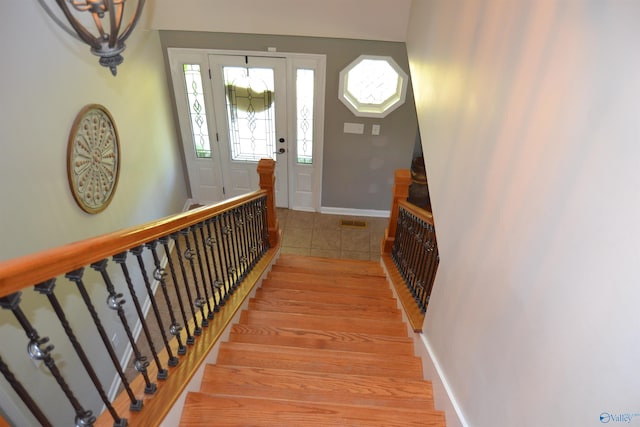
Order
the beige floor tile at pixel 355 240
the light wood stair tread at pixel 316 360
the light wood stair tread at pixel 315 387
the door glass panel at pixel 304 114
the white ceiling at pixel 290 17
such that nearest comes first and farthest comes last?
the light wood stair tread at pixel 315 387 → the light wood stair tread at pixel 316 360 → the white ceiling at pixel 290 17 → the door glass panel at pixel 304 114 → the beige floor tile at pixel 355 240

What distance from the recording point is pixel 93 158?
305 cm

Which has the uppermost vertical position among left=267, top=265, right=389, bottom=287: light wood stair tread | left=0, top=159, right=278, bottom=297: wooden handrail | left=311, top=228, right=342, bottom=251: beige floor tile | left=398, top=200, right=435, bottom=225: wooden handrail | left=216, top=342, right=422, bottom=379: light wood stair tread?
left=0, top=159, right=278, bottom=297: wooden handrail

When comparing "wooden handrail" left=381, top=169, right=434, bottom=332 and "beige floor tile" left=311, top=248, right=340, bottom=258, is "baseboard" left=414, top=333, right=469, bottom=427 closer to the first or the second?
"wooden handrail" left=381, top=169, right=434, bottom=332

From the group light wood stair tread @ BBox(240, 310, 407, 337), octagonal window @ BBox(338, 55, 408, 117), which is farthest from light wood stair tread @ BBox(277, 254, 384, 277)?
octagonal window @ BBox(338, 55, 408, 117)

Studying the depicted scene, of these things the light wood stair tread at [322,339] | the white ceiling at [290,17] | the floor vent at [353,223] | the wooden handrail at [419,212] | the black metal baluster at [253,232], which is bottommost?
the floor vent at [353,223]

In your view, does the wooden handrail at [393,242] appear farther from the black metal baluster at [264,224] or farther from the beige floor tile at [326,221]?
the beige floor tile at [326,221]

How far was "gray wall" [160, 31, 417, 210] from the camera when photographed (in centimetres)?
431

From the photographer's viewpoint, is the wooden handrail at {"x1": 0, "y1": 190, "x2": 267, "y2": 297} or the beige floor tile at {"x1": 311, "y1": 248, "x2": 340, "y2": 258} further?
the beige floor tile at {"x1": 311, "y1": 248, "x2": 340, "y2": 258}

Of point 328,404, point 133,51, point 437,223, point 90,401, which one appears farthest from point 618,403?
point 133,51

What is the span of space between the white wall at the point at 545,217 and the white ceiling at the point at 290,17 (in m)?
2.08

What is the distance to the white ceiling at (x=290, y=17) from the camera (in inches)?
148

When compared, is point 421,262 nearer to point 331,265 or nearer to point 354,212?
point 331,265

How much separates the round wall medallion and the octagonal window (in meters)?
2.50

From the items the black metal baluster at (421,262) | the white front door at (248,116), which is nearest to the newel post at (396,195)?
the black metal baluster at (421,262)
